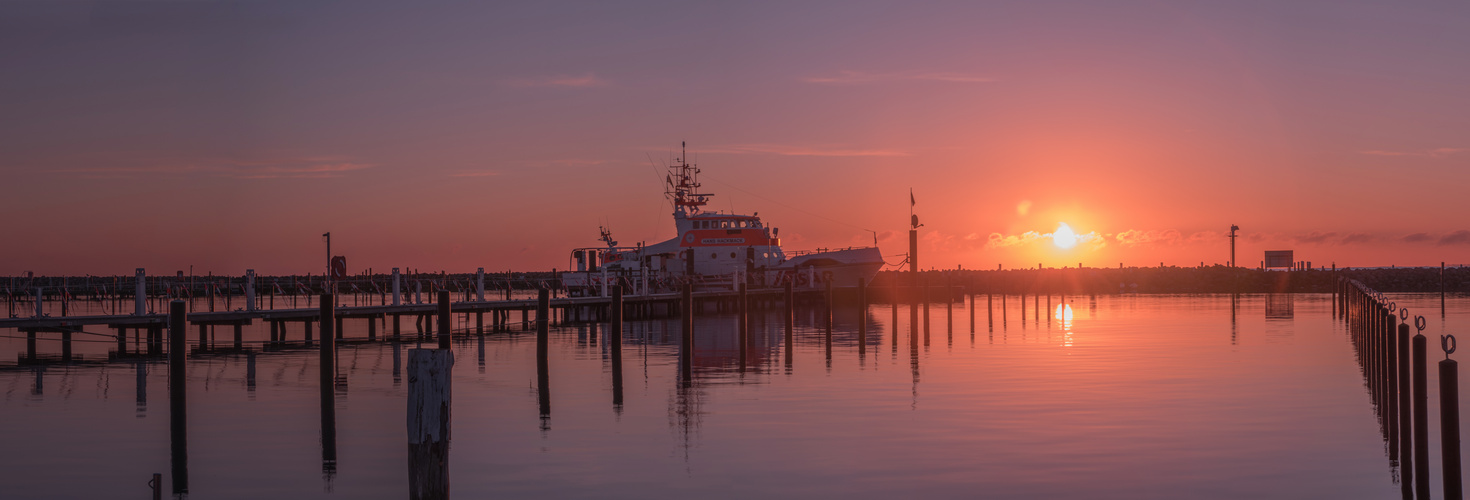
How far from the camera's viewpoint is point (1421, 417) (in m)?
11.9

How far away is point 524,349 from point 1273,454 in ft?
77.4

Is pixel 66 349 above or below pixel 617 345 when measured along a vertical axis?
below

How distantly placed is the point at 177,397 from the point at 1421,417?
1466 centimetres

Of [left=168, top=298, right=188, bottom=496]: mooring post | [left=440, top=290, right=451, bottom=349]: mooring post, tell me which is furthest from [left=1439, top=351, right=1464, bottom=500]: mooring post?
[left=440, top=290, right=451, bottom=349]: mooring post

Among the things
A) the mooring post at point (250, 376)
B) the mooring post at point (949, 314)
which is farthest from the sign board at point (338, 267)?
the mooring post at point (949, 314)

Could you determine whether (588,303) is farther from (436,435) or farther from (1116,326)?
(436,435)

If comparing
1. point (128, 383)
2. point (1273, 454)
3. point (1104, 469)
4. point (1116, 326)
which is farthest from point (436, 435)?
point (1116, 326)

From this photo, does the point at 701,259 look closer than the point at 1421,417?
No

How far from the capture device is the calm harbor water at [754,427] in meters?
14.4

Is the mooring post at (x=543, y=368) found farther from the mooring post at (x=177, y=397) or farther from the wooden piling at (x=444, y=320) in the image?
the mooring post at (x=177, y=397)

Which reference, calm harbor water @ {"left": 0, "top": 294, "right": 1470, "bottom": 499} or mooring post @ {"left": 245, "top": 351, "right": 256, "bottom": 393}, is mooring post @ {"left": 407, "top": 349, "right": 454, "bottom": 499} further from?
mooring post @ {"left": 245, "top": 351, "right": 256, "bottom": 393}

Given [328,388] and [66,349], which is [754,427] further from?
[66,349]

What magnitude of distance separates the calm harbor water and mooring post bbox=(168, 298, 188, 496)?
0.24 metres

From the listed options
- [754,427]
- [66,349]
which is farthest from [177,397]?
[66,349]
